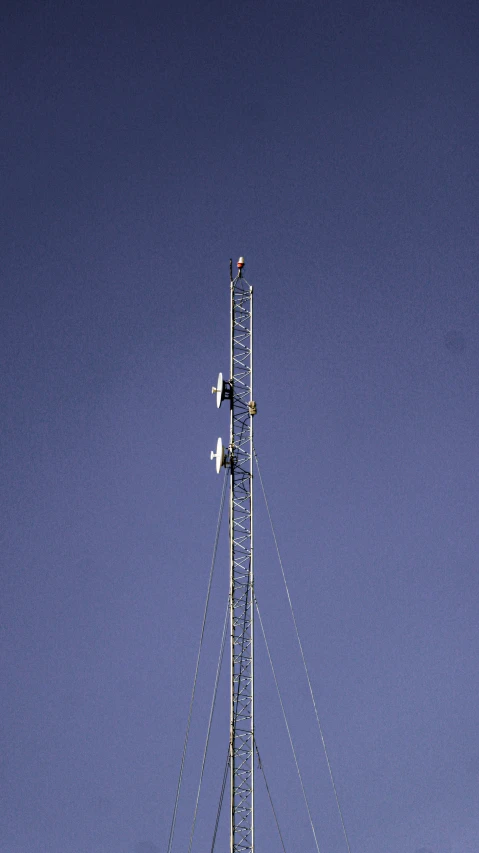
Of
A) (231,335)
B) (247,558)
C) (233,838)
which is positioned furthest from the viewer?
(231,335)

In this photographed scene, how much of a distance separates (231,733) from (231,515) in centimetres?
1045

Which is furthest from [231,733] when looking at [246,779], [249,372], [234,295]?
[234,295]

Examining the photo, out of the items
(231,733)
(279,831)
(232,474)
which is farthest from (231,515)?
(279,831)

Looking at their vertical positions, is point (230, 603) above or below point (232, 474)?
below

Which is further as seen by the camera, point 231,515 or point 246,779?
point 231,515

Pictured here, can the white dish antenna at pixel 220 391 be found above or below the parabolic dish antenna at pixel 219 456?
above

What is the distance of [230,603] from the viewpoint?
2512 inches

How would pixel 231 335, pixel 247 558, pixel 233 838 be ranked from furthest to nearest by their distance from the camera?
pixel 231 335, pixel 247 558, pixel 233 838

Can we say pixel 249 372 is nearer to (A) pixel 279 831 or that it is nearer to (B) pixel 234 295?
(B) pixel 234 295

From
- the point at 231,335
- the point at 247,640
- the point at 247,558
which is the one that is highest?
the point at 231,335

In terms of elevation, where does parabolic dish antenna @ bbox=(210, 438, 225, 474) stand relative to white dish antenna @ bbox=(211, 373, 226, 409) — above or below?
below

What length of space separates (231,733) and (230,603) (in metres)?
5.97

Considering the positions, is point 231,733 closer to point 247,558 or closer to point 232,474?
point 247,558

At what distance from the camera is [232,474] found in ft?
219
